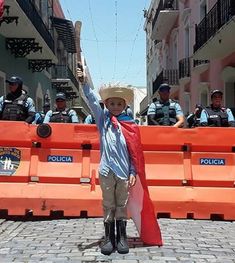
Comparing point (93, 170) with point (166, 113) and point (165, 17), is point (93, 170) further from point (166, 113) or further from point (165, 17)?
point (165, 17)

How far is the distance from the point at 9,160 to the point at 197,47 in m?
13.7

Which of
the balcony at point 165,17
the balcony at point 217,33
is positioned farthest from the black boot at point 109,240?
the balcony at point 165,17

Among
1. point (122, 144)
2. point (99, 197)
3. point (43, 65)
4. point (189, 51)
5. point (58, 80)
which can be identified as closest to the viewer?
point (122, 144)

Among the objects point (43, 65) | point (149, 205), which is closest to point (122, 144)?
point (149, 205)

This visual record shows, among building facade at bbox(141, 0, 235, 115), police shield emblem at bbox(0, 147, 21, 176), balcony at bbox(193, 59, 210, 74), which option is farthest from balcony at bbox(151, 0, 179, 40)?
police shield emblem at bbox(0, 147, 21, 176)

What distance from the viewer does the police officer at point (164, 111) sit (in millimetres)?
8391

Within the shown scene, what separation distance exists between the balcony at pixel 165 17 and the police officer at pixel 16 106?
22.5 m

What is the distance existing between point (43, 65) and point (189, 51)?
746 centimetres

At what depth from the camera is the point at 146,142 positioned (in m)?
7.54

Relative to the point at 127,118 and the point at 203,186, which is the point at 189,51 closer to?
the point at 203,186

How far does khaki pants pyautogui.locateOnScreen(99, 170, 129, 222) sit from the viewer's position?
548cm

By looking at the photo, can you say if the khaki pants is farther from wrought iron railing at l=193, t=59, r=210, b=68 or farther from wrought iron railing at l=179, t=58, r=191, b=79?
wrought iron railing at l=179, t=58, r=191, b=79

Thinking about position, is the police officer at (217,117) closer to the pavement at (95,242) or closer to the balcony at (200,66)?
the pavement at (95,242)

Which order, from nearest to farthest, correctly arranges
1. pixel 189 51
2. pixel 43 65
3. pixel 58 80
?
pixel 43 65 → pixel 189 51 → pixel 58 80
